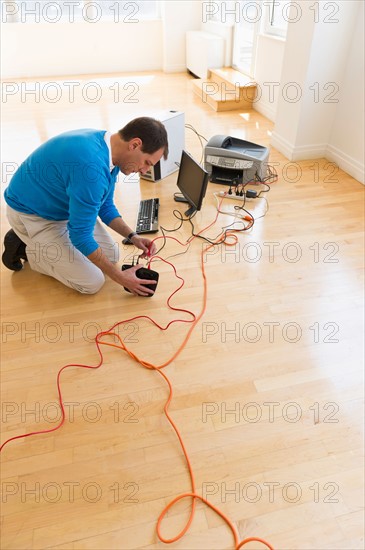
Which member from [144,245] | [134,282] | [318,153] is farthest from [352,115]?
[134,282]

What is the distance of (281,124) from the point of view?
140 inches

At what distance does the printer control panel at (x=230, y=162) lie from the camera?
288cm

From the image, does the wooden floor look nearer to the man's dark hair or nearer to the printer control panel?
the printer control panel

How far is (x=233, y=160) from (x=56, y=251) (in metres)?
1.58

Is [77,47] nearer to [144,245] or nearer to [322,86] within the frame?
[322,86]

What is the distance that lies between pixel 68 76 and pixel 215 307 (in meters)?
6.27

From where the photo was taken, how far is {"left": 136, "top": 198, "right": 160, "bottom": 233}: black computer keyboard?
2514mm

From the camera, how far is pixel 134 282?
6.16 feet

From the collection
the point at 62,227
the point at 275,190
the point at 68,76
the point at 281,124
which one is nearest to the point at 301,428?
the point at 62,227

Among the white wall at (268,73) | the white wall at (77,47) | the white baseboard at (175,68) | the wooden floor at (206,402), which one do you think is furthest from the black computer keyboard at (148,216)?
the white wall at (77,47)

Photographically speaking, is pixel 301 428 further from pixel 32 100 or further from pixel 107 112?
pixel 32 100

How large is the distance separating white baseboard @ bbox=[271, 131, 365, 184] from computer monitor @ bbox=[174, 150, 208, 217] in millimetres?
1332

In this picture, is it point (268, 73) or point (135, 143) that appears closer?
point (135, 143)

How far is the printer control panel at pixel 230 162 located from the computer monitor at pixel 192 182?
40cm
